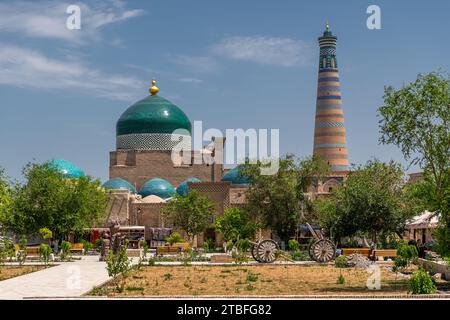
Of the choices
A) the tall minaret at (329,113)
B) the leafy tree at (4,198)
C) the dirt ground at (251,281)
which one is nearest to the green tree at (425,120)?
the dirt ground at (251,281)

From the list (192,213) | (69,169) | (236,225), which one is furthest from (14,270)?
(69,169)

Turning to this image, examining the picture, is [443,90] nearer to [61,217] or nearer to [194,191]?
[61,217]

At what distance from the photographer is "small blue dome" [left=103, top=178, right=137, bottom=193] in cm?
5397

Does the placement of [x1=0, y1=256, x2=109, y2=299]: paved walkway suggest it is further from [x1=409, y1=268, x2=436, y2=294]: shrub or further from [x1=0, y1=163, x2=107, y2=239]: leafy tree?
[x1=0, y1=163, x2=107, y2=239]: leafy tree

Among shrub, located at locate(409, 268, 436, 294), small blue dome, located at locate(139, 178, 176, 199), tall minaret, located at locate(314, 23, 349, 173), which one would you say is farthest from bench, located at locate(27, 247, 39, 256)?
tall minaret, located at locate(314, 23, 349, 173)

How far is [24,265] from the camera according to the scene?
82.3ft

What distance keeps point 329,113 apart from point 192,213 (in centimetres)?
2501

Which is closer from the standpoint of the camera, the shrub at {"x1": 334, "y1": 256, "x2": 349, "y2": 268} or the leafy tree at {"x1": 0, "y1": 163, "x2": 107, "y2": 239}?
the shrub at {"x1": 334, "y1": 256, "x2": 349, "y2": 268}

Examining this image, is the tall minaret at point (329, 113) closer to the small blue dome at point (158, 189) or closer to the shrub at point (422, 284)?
the small blue dome at point (158, 189)

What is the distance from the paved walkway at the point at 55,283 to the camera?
14.8m

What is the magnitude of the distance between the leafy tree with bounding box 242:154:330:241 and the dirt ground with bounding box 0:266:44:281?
614 inches

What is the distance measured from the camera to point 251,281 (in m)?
18.4

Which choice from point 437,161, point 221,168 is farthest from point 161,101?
point 437,161

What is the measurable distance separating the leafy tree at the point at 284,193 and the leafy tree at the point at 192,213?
4.49m
